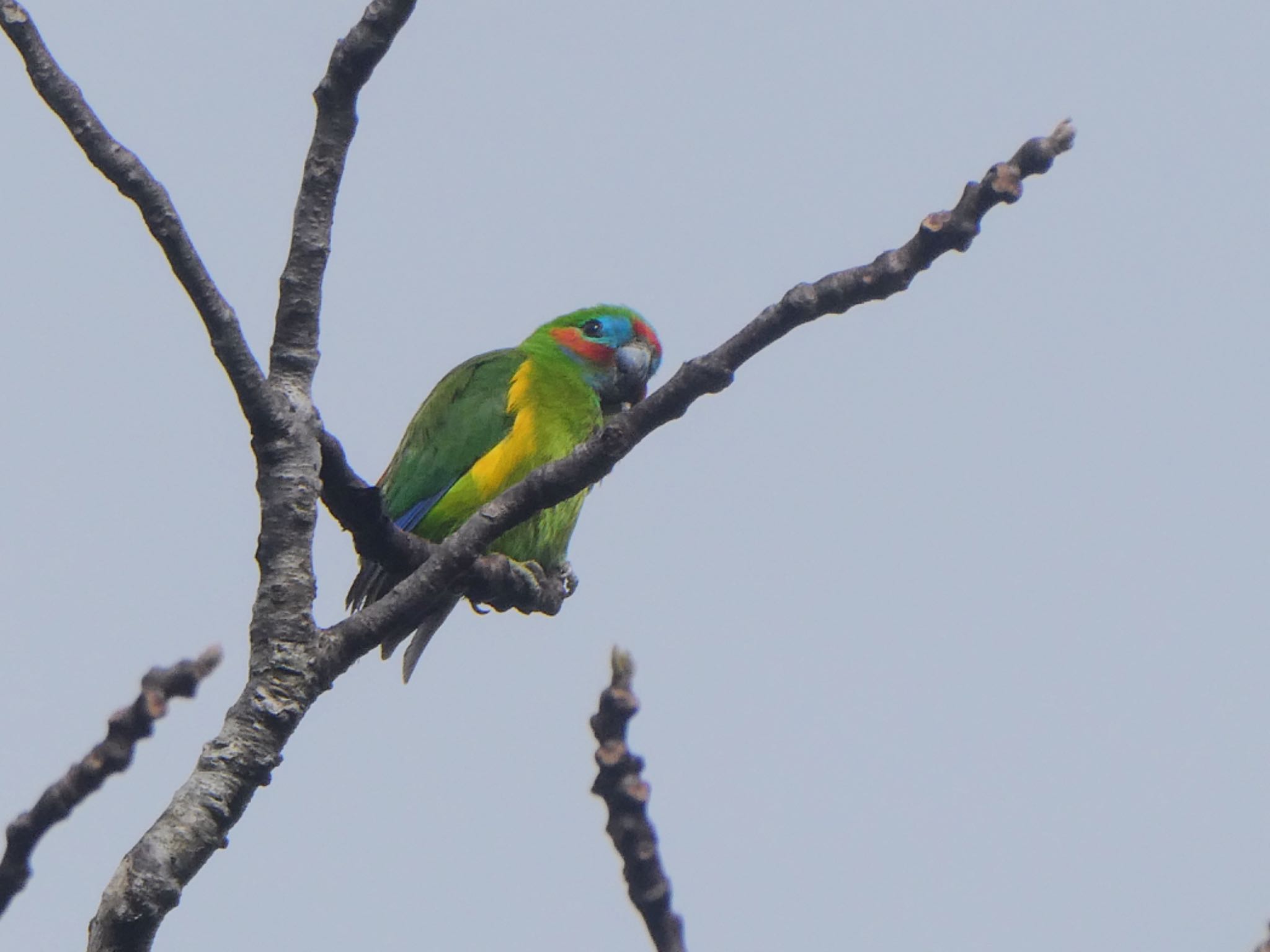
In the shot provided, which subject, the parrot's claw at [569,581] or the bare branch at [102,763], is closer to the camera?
the bare branch at [102,763]

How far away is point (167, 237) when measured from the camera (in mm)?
3041

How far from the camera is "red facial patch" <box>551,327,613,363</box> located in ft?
27.8

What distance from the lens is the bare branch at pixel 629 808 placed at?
2.16 m

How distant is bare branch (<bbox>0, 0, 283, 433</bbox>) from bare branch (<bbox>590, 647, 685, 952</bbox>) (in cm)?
122

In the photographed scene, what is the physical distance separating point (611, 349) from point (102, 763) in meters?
5.83

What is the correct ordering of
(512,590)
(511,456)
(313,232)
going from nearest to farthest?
(313,232) → (512,590) → (511,456)

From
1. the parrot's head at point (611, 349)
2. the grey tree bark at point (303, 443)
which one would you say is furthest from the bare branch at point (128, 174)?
the parrot's head at point (611, 349)

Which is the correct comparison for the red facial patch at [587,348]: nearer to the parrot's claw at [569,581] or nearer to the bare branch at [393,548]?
the parrot's claw at [569,581]

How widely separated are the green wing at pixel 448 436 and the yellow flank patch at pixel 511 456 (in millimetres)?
61

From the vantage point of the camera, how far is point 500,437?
24.9 ft

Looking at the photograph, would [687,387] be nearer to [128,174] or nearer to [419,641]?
[128,174]

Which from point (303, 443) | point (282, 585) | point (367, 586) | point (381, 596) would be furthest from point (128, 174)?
point (367, 586)

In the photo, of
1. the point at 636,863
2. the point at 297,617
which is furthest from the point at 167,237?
the point at 636,863

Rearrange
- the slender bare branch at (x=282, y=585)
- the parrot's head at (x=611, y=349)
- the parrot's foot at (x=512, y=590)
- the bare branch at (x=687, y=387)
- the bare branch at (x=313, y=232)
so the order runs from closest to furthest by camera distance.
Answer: the slender bare branch at (x=282, y=585), the bare branch at (x=687, y=387), the bare branch at (x=313, y=232), the parrot's foot at (x=512, y=590), the parrot's head at (x=611, y=349)
